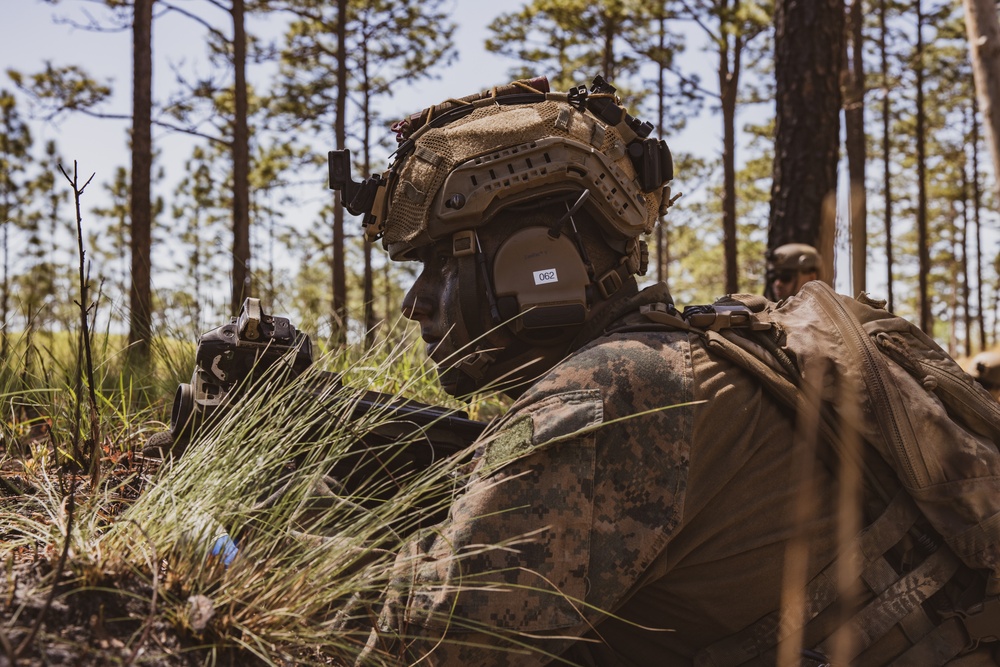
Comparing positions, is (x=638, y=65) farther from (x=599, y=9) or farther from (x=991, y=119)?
(x=991, y=119)

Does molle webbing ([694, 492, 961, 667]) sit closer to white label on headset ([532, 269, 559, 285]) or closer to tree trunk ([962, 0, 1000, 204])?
white label on headset ([532, 269, 559, 285])

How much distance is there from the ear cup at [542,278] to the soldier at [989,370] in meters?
2.04

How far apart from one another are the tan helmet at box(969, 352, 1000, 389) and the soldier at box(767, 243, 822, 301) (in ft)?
10.4

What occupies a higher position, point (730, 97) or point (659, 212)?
point (730, 97)

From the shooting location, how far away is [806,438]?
7.20 feet

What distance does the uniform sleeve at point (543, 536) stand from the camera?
6.12ft

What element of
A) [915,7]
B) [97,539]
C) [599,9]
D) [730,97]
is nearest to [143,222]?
[97,539]

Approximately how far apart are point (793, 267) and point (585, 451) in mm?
5378

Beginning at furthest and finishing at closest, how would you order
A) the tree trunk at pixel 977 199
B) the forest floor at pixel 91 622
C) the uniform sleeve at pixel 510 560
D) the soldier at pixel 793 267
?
the tree trunk at pixel 977 199 → the soldier at pixel 793 267 → the uniform sleeve at pixel 510 560 → the forest floor at pixel 91 622

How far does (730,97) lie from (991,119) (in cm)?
1720

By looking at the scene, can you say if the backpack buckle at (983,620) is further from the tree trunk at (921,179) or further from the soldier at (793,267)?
the tree trunk at (921,179)

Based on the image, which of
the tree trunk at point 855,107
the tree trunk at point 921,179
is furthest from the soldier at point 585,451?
the tree trunk at point 921,179

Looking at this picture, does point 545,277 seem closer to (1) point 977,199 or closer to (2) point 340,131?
(2) point 340,131

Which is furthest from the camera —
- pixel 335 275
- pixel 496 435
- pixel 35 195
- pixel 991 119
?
pixel 35 195
